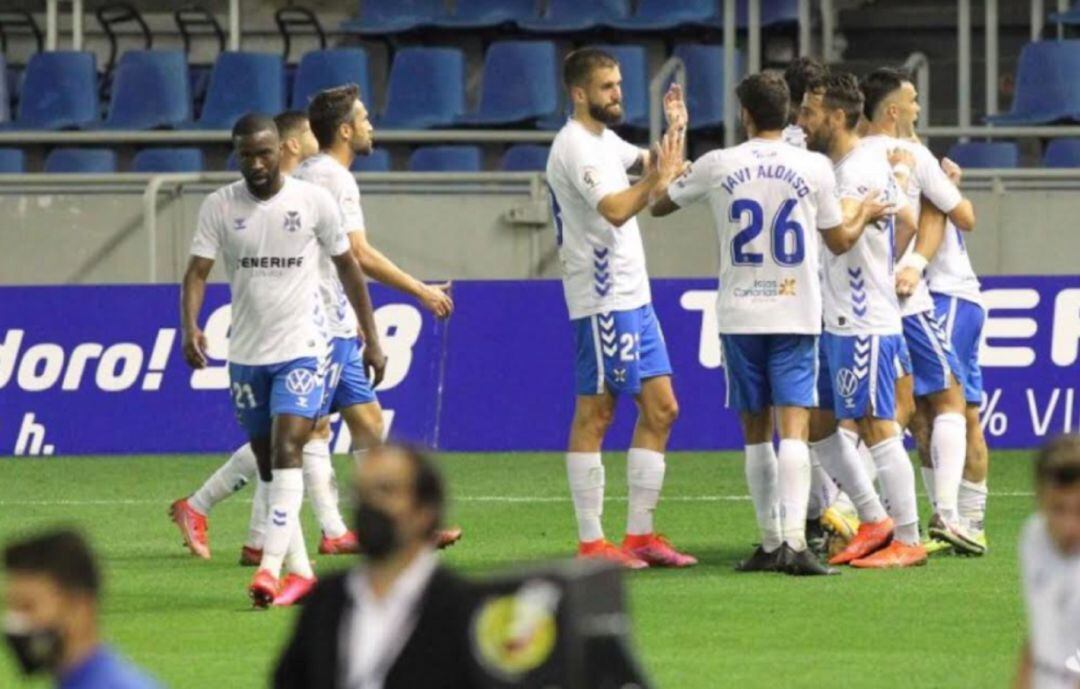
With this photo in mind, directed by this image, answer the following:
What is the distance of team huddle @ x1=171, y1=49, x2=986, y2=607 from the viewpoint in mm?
10961

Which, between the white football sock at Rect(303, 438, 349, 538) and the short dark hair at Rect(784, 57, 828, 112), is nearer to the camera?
the short dark hair at Rect(784, 57, 828, 112)

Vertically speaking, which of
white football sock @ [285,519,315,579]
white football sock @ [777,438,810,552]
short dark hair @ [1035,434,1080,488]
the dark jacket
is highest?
short dark hair @ [1035,434,1080,488]

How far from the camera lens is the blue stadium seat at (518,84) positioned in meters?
22.5

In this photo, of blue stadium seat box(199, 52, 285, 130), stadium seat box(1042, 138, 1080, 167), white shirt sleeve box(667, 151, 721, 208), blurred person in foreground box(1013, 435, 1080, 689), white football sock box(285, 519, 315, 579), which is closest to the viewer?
blurred person in foreground box(1013, 435, 1080, 689)

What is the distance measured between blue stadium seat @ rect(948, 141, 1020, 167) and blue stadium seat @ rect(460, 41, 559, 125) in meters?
3.60

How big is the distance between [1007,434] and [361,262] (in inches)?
253

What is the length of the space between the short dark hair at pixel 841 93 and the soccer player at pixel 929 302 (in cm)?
34

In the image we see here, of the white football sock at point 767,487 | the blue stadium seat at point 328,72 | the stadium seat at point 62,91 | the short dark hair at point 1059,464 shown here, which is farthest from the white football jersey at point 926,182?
the stadium seat at point 62,91

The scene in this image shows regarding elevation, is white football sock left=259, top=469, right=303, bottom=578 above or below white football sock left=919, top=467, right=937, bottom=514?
above

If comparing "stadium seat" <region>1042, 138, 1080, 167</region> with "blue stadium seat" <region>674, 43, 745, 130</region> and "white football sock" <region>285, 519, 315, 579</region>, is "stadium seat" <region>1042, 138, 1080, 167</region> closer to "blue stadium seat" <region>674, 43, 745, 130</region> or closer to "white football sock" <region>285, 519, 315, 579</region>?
"blue stadium seat" <region>674, 43, 745, 130</region>

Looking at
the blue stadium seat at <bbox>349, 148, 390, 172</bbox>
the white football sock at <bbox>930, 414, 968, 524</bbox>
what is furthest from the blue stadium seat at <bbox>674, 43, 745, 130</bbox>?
the white football sock at <bbox>930, 414, 968, 524</bbox>

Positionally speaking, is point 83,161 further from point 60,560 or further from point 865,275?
point 60,560

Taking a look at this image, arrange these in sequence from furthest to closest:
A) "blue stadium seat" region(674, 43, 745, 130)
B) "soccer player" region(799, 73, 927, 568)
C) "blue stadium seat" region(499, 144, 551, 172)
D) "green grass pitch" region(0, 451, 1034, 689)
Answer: "blue stadium seat" region(674, 43, 745, 130) → "blue stadium seat" region(499, 144, 551, 172) → "soccer player" region(799, 73, 927, 568) → "green grass pitch" region(0, 451, 1034, 689)

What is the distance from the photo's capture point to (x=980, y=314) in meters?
13.1
